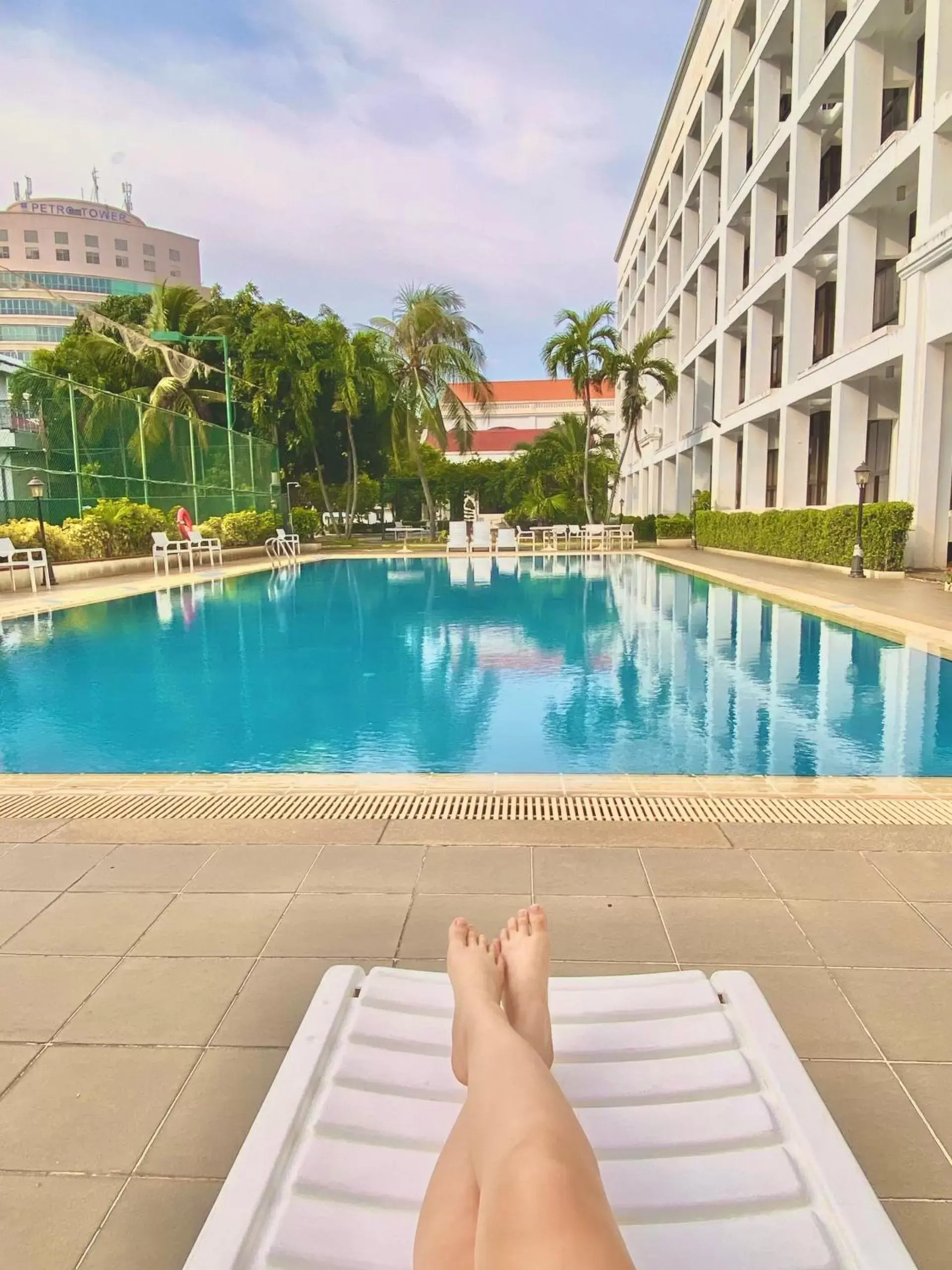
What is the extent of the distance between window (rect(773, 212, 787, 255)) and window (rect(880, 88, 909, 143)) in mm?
3940

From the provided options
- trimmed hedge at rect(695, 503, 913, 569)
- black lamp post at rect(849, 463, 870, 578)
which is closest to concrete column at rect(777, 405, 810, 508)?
trimmed hedge at rect(695, 503, 913, 569)

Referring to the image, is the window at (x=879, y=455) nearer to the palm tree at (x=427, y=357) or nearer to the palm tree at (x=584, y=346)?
the palm tree at (x=584, y=346)

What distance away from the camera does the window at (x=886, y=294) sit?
1783 cm

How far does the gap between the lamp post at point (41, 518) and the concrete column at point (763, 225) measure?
1733 cm

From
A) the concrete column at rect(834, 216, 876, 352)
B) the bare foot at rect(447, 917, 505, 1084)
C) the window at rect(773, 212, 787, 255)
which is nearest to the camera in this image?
the bare foot at rect(447, 917, 505, 1084)

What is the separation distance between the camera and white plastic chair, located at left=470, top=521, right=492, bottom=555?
24734 millimetres

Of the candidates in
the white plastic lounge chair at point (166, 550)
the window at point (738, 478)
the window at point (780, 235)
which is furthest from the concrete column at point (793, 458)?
the white plastic lounge chair at point (166, 550)

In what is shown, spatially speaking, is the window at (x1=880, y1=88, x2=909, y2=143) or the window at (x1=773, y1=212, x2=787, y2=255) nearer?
the window at (x1=880, y1=88, x2=909, y2=143)

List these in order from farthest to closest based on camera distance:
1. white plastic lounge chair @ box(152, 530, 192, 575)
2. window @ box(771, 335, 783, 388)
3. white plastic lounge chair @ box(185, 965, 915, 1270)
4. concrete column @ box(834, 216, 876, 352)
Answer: window @ box(771, 335, 783, 388) → white plastic lounge chair @ box(152, 530, 192, 575) → concrete column @ box(834, 216, 876, 352) → white plastic lounge chair @ box(185, 965, 915, 1270)

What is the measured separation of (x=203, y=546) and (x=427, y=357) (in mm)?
11869

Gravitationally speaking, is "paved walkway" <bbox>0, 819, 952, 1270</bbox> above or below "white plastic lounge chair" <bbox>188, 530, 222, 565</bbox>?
below

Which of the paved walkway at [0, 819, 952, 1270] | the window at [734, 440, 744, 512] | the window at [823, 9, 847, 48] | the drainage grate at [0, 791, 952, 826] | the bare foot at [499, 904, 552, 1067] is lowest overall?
the drainage grate at [0, 791, 952, 826]

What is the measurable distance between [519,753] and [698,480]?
2717 centimetres

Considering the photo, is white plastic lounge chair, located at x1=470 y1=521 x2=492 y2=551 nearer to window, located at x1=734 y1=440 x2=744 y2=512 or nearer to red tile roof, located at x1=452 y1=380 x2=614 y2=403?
window, located at x1=734 y1=440 x2=744 y2=512
